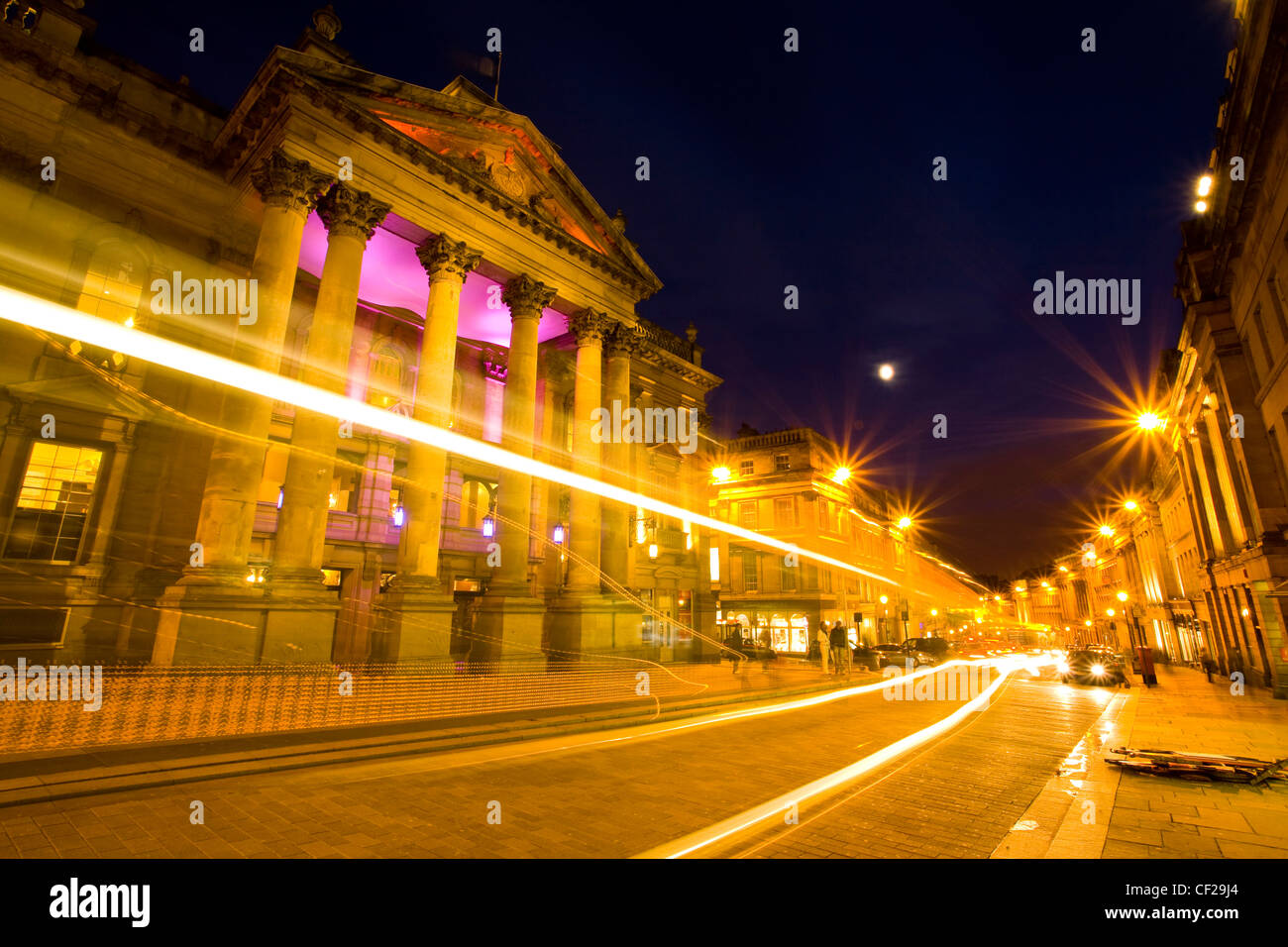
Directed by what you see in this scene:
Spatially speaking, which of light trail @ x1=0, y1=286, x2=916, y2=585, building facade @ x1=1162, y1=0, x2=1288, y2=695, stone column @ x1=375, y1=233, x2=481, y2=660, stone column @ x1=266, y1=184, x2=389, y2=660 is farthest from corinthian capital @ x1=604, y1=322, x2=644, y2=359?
building facade @ x1=1162, y1=0, x2=1288, y2=695

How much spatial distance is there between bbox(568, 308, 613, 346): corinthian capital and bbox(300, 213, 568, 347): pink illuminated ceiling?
49.0 inches

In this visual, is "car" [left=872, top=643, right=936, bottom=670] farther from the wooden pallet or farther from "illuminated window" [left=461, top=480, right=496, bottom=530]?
the wooden pallet

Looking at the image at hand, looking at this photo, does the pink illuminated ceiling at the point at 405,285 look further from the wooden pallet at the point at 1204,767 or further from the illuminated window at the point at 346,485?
the wooden pallet at the point at 1204,767

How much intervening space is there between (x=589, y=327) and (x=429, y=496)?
9398 millimetres

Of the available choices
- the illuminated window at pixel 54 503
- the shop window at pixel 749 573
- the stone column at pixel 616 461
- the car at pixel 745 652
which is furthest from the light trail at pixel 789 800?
the shop window at pixel 749 573

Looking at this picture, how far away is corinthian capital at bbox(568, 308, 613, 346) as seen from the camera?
69.4 feet

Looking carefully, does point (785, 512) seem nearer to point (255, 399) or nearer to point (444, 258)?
point (444, 258)

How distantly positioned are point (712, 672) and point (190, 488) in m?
17.9

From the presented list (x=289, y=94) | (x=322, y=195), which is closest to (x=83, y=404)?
(x=322, y=195)

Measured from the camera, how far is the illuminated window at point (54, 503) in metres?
13.1

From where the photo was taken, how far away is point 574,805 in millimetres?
6043

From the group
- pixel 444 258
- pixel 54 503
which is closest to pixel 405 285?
pixel 444 258
